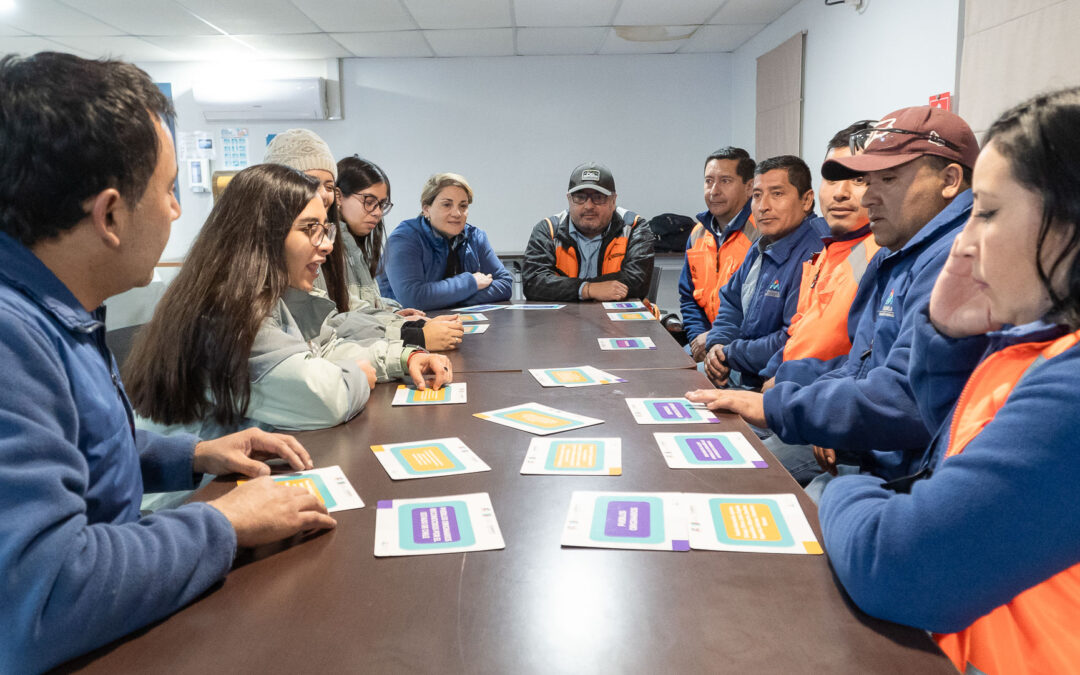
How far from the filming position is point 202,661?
729 mm

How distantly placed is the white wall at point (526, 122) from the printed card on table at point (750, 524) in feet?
19.1

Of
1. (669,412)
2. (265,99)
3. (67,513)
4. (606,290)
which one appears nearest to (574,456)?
(669,412)

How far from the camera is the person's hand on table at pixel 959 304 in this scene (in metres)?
1.04

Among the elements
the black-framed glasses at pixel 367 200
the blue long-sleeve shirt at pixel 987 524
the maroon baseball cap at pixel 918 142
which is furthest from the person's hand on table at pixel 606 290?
the blue long-sleeve shirt at pixel 987 524

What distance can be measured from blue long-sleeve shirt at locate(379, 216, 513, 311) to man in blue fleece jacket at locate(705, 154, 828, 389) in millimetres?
1257

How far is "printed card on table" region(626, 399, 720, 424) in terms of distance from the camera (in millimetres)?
1555

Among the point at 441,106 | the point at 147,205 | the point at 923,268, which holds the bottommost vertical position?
the point at 923,268

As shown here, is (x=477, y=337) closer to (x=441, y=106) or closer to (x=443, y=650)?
(x=443, y=650)

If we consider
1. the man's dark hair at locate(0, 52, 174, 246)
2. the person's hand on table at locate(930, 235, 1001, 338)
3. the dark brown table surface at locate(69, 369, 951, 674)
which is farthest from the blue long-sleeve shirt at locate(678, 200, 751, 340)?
the man's dark hair at locate(0, 52, 174, 246)

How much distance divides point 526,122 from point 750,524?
6144 mm

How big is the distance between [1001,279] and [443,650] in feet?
2.50

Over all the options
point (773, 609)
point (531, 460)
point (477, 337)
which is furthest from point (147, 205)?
point (477, 337)

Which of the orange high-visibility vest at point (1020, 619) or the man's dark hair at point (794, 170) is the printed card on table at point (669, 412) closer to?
the orange high-visibility vest at point (1020, 619)

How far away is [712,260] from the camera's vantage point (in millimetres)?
3709
